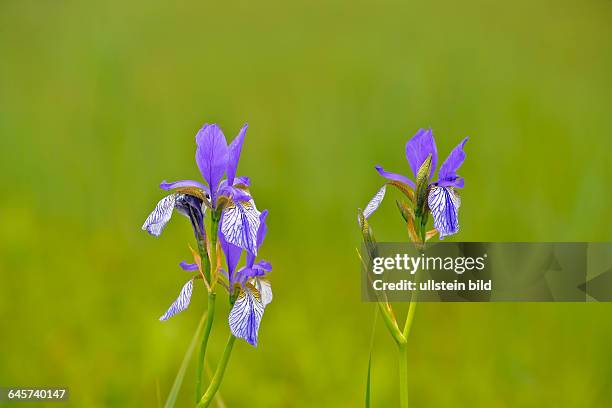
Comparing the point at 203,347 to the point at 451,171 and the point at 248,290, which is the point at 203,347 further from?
the point at 451,171

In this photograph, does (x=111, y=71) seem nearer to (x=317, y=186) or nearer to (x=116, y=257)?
(x=116, y=257)

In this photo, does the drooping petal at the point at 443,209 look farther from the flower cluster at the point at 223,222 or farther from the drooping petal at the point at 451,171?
the flower cluster at the point at 223,222

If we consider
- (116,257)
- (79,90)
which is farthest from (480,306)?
(79,90)

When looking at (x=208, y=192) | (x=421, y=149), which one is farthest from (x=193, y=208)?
(x=421, y=149)

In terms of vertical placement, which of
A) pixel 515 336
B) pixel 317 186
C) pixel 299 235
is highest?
pixel 317 186

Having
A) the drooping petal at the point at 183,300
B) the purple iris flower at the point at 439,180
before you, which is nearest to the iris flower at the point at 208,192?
the drooping petal at the point at 183,300
